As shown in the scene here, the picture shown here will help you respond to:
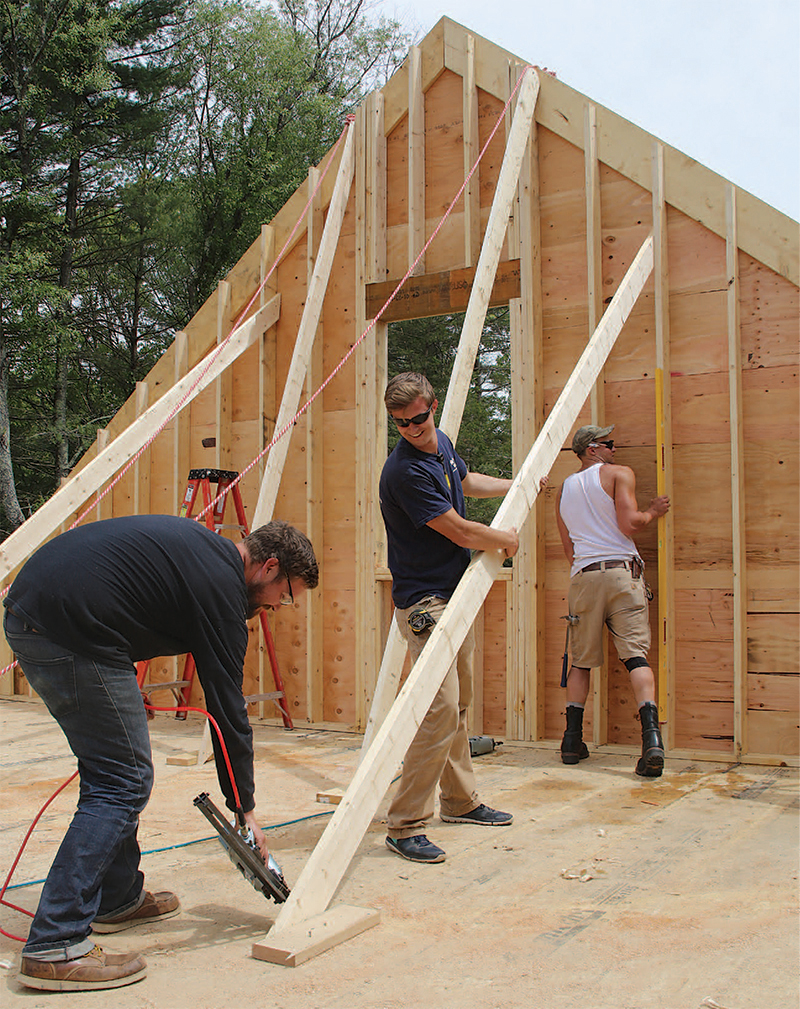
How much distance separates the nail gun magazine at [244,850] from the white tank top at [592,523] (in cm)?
246

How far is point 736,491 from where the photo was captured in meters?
4.17

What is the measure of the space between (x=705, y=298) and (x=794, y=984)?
3.36 metres

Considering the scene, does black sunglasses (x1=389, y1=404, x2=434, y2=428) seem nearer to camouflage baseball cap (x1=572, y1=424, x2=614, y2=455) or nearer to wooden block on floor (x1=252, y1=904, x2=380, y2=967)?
wooden block on floor (x1=252, y1=904, x2=380, y2=967)

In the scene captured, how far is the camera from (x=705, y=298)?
14.4 ft

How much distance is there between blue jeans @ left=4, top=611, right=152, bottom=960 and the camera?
1901 mm

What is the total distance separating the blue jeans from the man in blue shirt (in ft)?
3.23

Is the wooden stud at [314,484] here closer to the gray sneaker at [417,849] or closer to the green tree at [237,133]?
the gray sneaker at [417,849]

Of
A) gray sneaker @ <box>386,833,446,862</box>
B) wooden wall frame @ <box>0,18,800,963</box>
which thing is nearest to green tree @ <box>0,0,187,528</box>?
wooden wall frame @ <box>0,18,800,963</box>

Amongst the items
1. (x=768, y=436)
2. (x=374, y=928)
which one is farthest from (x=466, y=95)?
(x=374, y=928)

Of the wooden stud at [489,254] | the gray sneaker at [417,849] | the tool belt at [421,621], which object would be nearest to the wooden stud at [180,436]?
the wooden stud at [489,254]

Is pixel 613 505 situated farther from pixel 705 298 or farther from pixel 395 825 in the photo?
pixel 395 825

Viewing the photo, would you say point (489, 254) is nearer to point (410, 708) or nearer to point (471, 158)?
point (471, 158)

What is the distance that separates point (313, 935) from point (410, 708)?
64 cm

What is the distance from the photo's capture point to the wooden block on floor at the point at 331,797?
348cm
